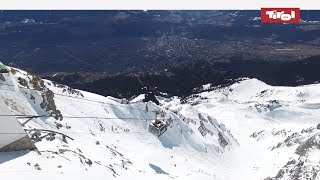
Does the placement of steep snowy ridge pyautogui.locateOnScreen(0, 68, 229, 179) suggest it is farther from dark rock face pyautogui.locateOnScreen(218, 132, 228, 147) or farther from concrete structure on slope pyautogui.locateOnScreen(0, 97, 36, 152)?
dark rock face pyautogui.locateOnScreen(218, 132, 228, 147)

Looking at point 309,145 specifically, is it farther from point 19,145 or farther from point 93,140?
point 19,145

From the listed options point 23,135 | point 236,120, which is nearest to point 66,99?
point 23,135

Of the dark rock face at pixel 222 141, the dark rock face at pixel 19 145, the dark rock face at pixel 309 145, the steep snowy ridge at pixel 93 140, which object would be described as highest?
the dark rock face at pixel 19 145

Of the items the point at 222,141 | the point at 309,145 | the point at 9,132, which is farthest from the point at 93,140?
the point at 222,141

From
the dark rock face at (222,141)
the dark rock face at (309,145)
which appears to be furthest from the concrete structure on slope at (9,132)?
the dark rock face at (222,141)

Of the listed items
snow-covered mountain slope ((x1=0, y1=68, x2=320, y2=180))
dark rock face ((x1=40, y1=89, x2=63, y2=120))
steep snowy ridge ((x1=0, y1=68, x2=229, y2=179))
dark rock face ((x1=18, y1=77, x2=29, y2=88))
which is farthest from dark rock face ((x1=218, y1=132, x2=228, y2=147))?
dark rock face ((x1=18, y1=77, x2=29, y2=88))

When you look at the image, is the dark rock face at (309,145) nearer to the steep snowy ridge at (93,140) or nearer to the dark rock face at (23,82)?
the steep snowy ridge at (93,140)

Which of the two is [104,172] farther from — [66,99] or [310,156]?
[310,156]

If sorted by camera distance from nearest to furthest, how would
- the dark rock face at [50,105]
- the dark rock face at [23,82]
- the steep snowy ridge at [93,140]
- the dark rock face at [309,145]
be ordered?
the steep snowy ridge at [93,140] → the dark rock face at [50,105] → the dark rock face at [23,82] → the dark rock face at [309,145]
